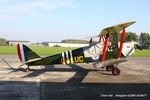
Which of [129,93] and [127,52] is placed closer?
[129,93]

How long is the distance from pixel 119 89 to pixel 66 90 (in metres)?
2.63

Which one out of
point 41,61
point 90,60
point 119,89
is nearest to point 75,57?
point 90,60

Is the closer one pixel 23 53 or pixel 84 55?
pixel 23 53

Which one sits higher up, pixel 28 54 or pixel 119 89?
pixel 28 54

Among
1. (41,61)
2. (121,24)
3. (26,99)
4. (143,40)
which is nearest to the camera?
(26,99)

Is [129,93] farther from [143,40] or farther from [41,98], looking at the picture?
[143,40]

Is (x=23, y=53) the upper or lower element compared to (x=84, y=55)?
upper

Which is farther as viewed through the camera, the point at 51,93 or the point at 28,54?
the point at 28,54

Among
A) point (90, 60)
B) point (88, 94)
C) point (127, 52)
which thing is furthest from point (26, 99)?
point (127, 52)

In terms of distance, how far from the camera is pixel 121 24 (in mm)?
7898

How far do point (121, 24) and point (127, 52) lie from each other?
3.23 meters

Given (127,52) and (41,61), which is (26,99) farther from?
(127,52)

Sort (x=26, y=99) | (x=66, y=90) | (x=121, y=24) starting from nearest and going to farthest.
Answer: (x=26, y=99) < (x=66, y=90) < (x=121, y=24)

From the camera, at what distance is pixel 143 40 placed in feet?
375
